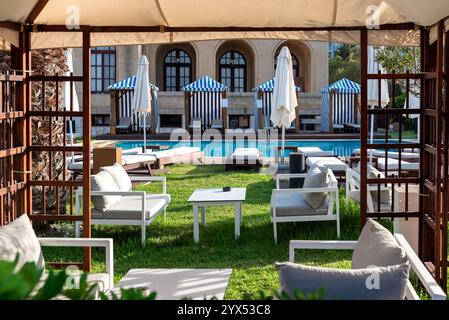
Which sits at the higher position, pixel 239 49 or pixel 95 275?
pixel 239 49

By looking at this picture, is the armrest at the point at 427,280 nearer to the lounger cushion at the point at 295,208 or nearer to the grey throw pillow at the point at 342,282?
the grey throw pillow at the point at 342,282

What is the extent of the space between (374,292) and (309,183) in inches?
185

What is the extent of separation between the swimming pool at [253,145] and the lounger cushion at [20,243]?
15.1m

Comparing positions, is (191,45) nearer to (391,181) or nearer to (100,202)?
(100,202)

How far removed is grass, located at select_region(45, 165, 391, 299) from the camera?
610cm

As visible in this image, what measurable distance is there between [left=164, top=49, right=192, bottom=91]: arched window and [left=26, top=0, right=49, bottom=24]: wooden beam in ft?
82.1

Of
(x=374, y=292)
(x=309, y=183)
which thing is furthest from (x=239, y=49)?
(x=374, y=292)

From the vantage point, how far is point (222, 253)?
6789mm

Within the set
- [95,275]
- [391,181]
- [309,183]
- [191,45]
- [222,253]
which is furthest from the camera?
[191,45]

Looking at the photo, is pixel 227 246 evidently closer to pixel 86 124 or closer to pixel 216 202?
pixel 216 202

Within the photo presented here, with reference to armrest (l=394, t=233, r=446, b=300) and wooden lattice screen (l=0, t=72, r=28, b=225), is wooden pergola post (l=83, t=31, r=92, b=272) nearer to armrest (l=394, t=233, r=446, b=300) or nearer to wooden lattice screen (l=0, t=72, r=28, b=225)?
wooden lattice screen (l=0, t=72, r=28, b=225)

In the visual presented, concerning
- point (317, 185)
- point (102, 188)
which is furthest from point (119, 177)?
point (317, 185)

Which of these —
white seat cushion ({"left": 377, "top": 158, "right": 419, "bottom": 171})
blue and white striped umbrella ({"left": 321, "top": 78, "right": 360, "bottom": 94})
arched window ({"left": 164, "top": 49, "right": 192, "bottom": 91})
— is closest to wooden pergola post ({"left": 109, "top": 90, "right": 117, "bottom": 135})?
arched window ({"left": 164, "top": 49, "right": 192, "bottom": 91})

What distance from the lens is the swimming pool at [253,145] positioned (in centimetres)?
2014
